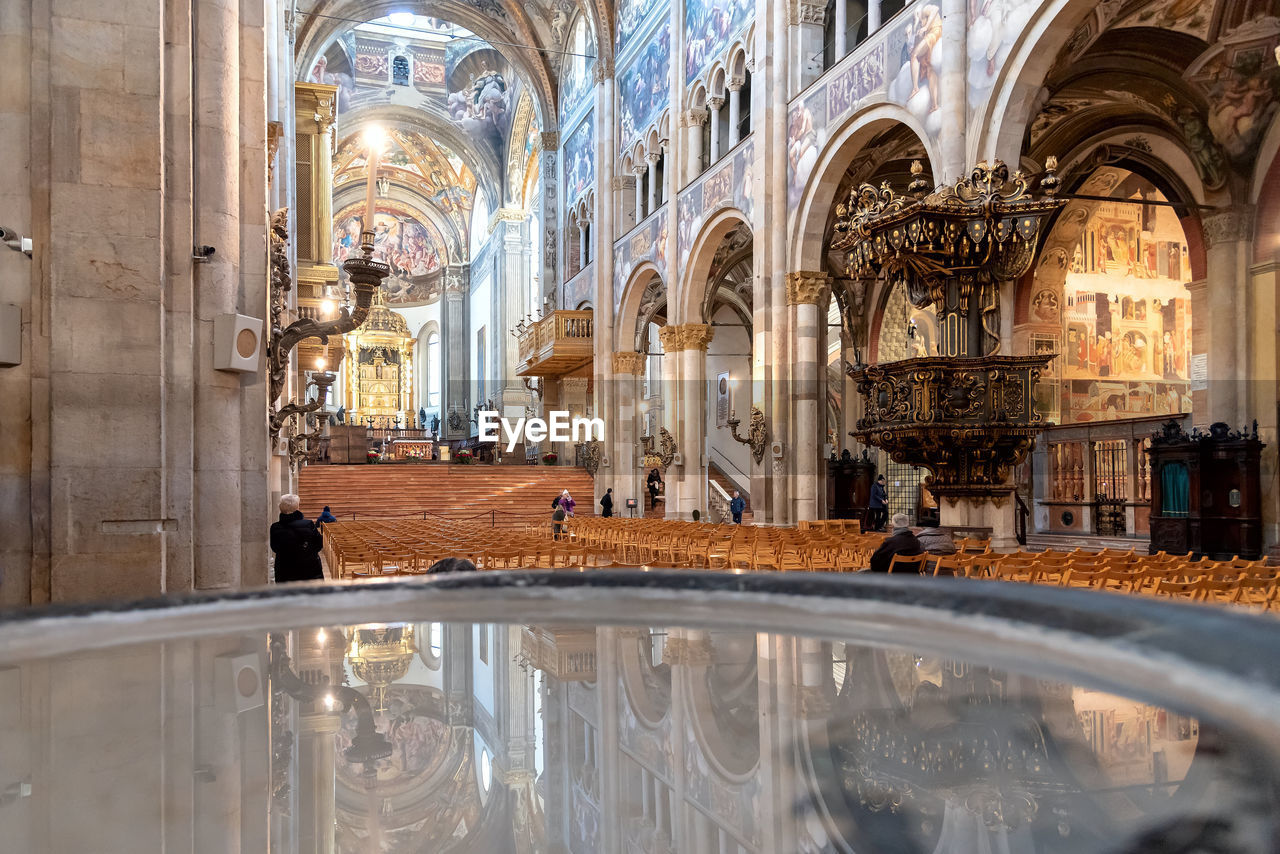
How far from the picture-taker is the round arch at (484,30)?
30422 millimetres

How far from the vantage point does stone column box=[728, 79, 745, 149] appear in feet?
62.8

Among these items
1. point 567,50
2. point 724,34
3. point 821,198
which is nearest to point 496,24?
point 567,50

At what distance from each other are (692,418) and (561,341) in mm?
7057

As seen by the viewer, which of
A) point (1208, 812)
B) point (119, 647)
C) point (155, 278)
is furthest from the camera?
point (155, 278)

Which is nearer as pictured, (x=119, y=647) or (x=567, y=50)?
(x=119, y=647)

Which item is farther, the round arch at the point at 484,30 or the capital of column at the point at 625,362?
the round arch at the point at 484,30

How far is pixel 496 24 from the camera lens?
31562mm

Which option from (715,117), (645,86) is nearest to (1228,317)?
(715,117)

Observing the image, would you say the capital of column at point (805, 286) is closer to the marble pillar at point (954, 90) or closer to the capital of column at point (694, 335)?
the marble pillar at point (954, 90)

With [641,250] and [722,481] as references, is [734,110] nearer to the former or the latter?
[641,250]

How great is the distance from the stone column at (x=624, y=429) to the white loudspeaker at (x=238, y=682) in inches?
906

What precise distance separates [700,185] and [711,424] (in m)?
12.7

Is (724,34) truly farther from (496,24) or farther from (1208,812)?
(1208,812)

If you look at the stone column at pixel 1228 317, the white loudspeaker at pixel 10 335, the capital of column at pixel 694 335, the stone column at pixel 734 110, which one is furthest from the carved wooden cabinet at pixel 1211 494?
the white loudspeaker at pixel 10 335
